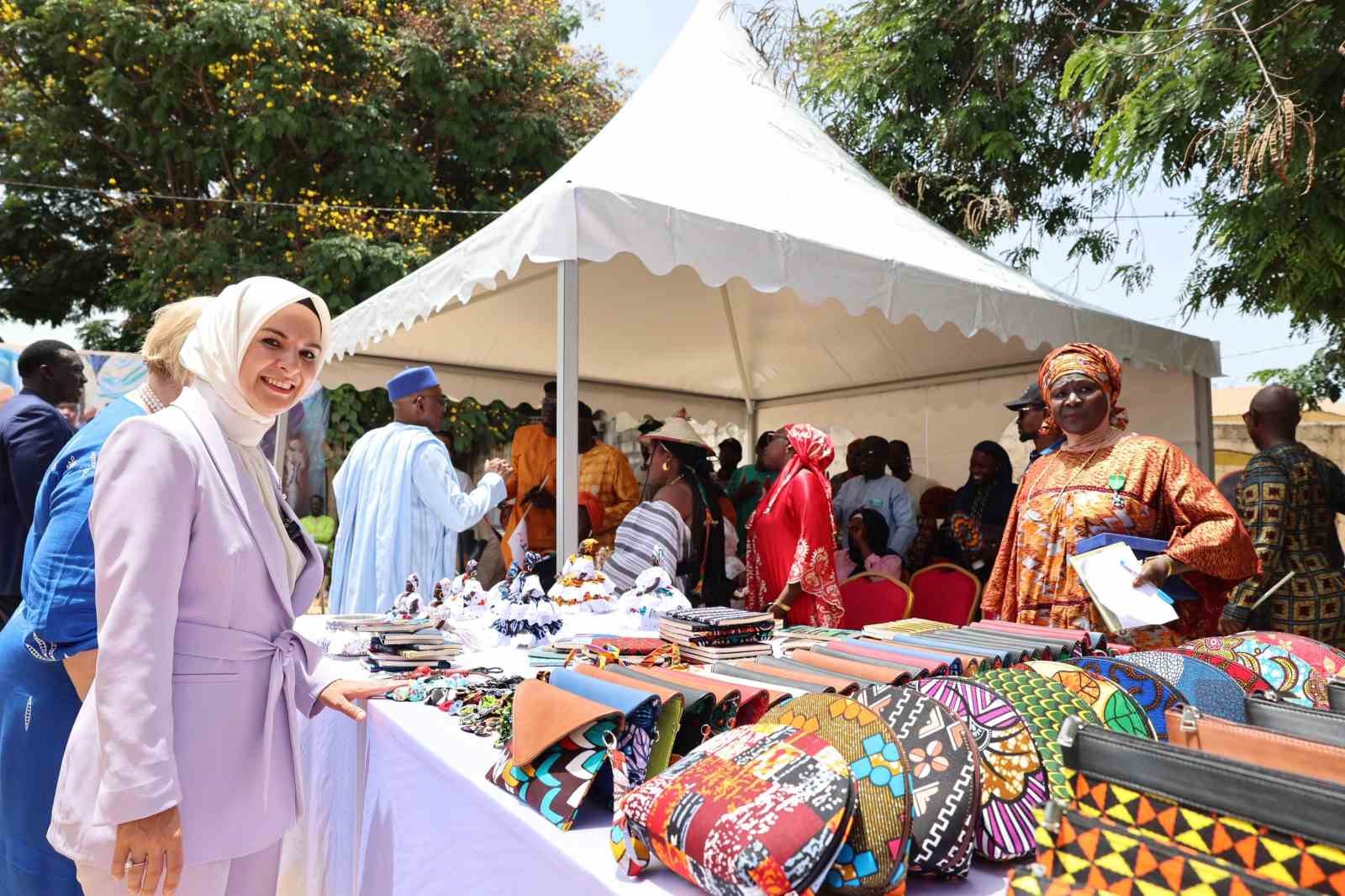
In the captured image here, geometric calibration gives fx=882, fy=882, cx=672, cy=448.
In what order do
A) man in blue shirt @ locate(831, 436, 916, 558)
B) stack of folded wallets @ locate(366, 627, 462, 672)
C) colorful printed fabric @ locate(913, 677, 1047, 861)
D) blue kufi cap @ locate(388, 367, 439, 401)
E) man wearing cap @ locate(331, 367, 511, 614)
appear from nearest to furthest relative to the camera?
colorful printed fabric @ locate(913, 677, 1047, 861) → stack of folded wallets @ locate(366, 627, 462, 672) → man wearing cap @ locate(331, 367, 511, 614) → blue kufi cap @ locate(388, 367, 439, 401) → man in blue shirt @ locate(831, 436, 916, 558)

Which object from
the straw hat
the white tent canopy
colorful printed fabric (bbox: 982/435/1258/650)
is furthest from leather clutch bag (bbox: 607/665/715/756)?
the straw hat

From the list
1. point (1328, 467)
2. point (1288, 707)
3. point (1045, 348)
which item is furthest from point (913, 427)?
point (1288, 707)

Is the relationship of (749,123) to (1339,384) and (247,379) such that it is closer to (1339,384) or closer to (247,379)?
(247,379)

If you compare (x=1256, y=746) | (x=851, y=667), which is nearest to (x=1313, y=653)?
(x=1256, y=746)

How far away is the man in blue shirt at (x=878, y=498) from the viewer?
5926mm

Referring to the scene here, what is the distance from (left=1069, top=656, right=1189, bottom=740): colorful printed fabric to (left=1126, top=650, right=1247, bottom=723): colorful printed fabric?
48 mm

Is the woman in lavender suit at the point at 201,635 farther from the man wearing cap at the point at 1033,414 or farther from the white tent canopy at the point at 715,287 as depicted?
the man wearing cap at the point at 1033,414

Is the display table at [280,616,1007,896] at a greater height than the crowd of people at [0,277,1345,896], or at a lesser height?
lesser

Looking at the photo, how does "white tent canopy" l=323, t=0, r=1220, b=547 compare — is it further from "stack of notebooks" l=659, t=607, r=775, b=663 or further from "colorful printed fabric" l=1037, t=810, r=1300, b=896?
"colorful printed fabric" l=1037, t=810, r=1300, b=896

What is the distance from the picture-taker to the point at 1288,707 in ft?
3.81

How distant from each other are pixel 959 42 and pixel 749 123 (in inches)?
160

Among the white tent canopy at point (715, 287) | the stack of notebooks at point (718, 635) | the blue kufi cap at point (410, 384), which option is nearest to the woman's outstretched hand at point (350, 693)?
the stack of notebooks at point (718, 635)

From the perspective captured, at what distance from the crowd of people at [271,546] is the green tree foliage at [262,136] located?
731 centimetres

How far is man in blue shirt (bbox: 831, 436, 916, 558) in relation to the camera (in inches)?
233
